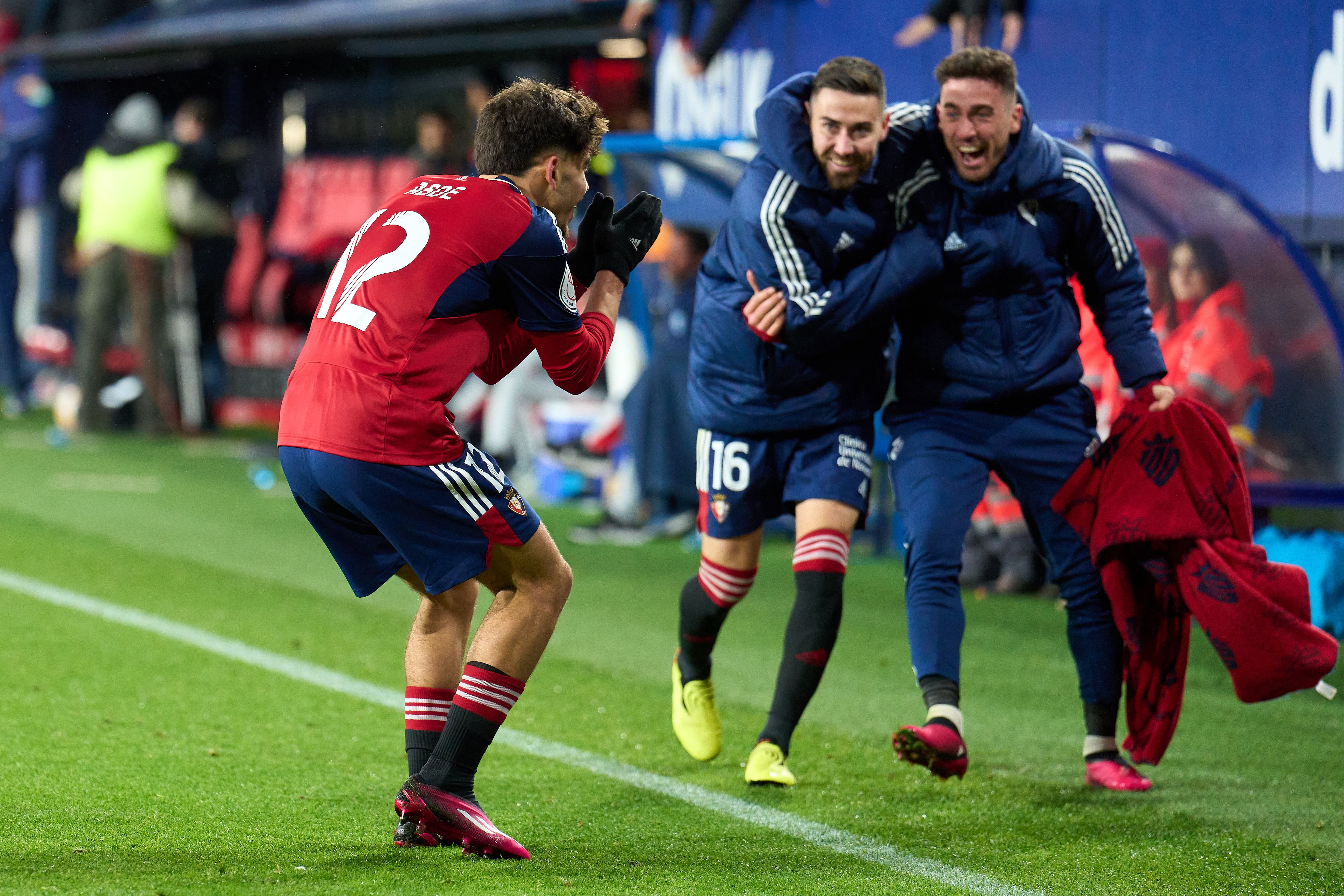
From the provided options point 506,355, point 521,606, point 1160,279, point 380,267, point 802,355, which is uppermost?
point 380,267

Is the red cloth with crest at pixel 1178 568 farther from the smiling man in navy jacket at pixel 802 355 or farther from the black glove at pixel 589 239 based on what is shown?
the black glove at pixel 589 239

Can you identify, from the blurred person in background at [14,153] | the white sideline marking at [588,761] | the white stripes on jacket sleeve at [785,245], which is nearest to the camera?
the white sideline marking at [588,761]

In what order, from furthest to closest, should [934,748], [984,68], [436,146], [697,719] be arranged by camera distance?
[436,146], [697,719], [984,68], [934,748]

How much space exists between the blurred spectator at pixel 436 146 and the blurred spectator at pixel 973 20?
4129 millimetres

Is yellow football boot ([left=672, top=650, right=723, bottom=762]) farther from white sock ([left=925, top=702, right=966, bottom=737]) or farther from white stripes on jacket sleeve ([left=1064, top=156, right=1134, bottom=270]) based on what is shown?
white stripes on jacket sleeve ([left=1064, top=156, right=1134, bottom=270])

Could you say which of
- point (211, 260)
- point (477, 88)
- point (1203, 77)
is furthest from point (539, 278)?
point (211, 260)

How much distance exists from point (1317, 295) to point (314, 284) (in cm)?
1075

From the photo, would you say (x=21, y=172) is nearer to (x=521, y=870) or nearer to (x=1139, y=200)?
(x=1139, y=200)

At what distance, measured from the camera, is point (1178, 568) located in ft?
16.1

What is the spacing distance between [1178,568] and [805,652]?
43.0 inches

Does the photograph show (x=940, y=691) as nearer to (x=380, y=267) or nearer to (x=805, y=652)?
(x=805, y=652)

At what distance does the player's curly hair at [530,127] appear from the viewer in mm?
3941

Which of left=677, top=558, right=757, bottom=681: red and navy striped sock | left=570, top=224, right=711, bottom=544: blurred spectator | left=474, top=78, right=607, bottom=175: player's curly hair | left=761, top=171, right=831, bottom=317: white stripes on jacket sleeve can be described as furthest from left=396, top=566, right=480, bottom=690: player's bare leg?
left=570, top=224, right=711, bottom=544: blurred spectator

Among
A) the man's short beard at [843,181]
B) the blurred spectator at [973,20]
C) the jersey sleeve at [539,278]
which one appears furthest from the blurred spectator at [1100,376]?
the jersey sleeve at [539,278]
